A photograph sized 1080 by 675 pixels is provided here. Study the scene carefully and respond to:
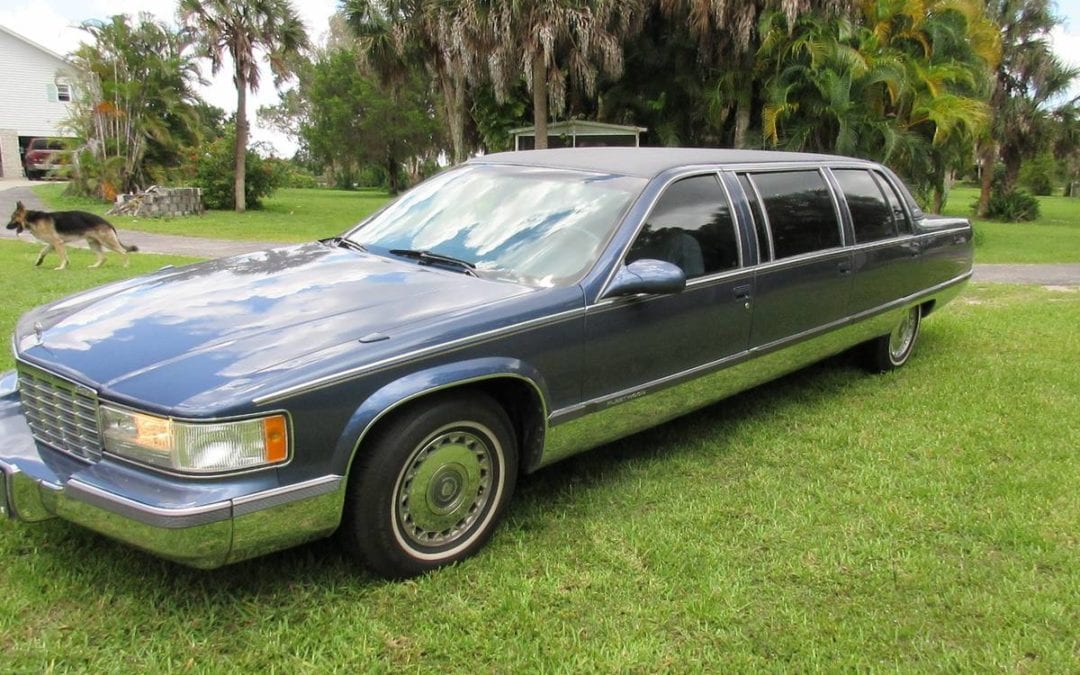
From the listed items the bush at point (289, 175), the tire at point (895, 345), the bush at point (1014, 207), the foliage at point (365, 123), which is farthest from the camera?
the foliage at point (365, 123)

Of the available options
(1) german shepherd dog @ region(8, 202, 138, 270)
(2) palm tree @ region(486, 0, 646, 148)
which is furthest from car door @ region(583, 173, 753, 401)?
(2) palm tree @ region(486, 0, 646, 148)

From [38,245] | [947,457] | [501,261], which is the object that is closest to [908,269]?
[947,457]

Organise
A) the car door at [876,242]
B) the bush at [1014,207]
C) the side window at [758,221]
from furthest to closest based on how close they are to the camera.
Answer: the bush at [1014,207] < the car door at [876,242] < the side window at [758,221]

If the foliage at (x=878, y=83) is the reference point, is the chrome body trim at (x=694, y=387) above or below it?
below

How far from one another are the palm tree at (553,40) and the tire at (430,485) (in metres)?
16.1

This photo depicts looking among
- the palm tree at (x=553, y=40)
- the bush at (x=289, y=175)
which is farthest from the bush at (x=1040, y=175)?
the bush at (x=289, y=175)

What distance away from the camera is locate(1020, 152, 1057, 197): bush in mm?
52912

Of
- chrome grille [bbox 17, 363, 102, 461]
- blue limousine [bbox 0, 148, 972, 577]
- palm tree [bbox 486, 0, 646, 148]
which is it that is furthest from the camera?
palm tree [bbox 486, 0, 646, 148]

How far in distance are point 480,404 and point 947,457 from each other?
2.74 m

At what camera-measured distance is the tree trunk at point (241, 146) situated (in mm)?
25906

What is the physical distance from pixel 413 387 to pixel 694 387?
5.79 ft

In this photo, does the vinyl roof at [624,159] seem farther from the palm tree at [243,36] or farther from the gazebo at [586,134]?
the palm tree at [243,36]

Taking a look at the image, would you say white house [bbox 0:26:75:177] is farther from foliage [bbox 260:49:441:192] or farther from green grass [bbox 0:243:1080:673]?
green grass [bbox 0:243:1080:673]

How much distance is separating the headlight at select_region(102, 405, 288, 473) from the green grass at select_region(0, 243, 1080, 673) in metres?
0.61
